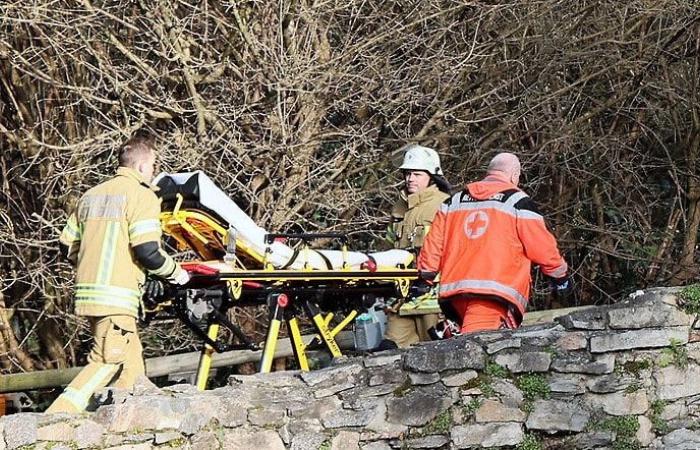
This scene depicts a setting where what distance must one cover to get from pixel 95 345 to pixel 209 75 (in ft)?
11.8

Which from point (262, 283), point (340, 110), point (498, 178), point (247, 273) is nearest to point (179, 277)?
point (247, 273)

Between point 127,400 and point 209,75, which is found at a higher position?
point 209,75

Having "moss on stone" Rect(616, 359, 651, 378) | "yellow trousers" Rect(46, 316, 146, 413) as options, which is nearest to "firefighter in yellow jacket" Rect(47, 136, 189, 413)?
"yellow trousers" Rect(46, 316, 146, 413)

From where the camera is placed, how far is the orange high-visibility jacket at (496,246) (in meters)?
6.73

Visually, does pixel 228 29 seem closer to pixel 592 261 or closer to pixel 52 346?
pixel 52 346

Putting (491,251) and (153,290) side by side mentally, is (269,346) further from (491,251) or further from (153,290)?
(491,251)

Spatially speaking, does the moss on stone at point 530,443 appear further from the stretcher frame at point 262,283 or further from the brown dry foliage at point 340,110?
the brown dry foliage at point 340,110

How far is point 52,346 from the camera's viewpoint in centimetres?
1127

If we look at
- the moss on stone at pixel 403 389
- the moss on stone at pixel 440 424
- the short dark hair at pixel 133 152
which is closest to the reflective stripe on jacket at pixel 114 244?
the short dark hair at pixel 133 152

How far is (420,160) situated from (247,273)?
1.68 m

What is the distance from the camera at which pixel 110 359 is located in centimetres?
666

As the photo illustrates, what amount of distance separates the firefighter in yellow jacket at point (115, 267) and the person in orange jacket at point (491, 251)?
1.54 meters

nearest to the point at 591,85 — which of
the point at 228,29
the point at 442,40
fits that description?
the point at 442,40

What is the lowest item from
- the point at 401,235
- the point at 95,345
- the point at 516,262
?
the point at 95,345
